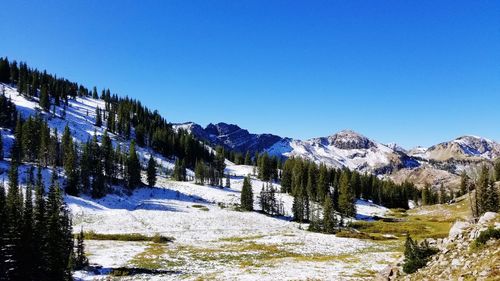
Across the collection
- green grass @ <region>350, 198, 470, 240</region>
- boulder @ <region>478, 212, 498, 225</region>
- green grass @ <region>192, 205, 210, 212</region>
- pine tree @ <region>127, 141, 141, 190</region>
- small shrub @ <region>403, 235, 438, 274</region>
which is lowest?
green grass @ <region>350, 198, 470, 240</region>

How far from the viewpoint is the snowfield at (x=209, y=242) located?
47.1 meters

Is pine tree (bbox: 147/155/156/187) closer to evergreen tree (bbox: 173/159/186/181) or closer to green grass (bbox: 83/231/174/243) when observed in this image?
evergreen tree (bbox: 173/159/186/181)

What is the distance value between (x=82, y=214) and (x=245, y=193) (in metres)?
52.9

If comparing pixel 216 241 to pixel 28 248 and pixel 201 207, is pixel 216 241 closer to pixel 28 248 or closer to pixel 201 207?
pixel 28 248

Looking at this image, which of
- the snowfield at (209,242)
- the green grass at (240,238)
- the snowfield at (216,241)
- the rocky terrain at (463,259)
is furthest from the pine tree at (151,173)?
the rocky terrain at (463,259)

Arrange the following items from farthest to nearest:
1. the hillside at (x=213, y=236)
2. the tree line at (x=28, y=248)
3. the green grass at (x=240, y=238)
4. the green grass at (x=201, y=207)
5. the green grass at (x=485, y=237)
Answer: the green grass at (x=201, y=207) < the green grass at (x=240, y=238) < the hillside at (x=213, y=236) < the tree line at (x=28, y=248) < the green grass at (x=485, y=237)

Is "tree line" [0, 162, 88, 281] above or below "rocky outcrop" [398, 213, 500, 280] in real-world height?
below

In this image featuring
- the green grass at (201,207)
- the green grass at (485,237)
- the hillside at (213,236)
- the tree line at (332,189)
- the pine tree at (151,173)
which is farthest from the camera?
the pine tree at (151,173)

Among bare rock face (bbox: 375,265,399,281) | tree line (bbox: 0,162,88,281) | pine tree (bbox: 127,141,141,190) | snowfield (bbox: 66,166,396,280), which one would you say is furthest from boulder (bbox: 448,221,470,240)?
pine tree (bbox: 127,141,141,190)

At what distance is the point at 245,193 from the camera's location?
129 meters

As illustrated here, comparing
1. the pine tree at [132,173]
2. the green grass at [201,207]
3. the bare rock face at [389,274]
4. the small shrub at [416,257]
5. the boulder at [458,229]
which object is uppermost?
the pine tree at [132,173]

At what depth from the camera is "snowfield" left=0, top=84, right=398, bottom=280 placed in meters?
47.1

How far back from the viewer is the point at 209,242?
7781 cm

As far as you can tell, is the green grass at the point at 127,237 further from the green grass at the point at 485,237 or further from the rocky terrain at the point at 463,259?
the green grass at the point at 485,237
